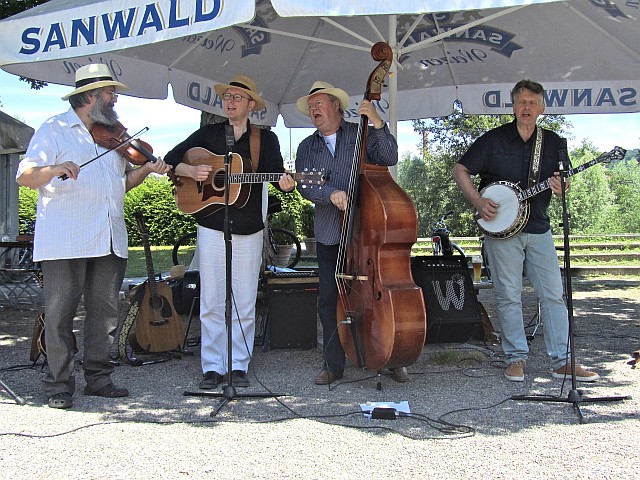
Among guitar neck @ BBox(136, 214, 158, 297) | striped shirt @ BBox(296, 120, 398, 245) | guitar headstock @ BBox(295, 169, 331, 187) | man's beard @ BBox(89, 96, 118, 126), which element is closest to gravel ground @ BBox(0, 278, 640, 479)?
guitar neck @ BBox(136, 214, 158, 297)

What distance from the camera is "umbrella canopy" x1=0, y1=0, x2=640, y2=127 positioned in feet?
19.5

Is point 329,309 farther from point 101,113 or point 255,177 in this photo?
point 101,113

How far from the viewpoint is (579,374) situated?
4957mm

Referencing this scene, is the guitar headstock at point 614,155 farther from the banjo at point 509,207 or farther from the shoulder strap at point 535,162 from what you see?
the shoulder strap at point 535,162

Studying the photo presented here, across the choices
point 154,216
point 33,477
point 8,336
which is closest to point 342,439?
point 33,477

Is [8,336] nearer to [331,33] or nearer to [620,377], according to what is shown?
[331,33]

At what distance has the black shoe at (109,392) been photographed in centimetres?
461

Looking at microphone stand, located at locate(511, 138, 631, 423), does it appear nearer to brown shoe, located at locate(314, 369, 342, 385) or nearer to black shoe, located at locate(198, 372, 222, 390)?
brown shoe, located at locate(314, 369, 342, 385)

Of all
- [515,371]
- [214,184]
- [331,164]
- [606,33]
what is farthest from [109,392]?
[606,33]

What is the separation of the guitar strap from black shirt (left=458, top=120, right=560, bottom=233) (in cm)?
3

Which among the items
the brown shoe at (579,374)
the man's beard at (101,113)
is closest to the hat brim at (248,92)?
the man's beard at (101,113)

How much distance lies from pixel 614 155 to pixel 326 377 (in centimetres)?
245

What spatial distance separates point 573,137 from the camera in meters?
20.3

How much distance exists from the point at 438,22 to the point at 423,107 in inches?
41.1
